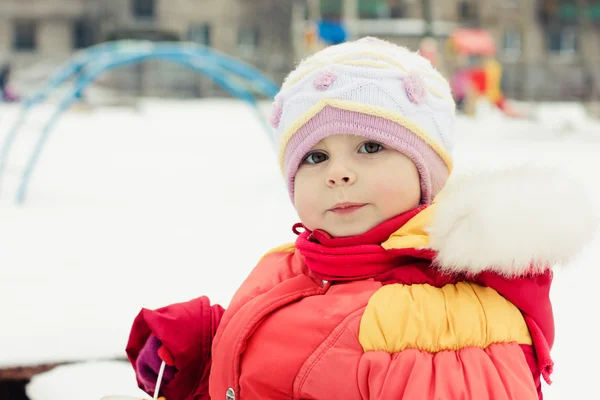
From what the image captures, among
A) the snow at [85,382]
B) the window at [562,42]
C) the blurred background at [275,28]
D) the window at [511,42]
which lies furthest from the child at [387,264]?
the window at [562,42]

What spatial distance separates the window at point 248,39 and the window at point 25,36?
21.5ft

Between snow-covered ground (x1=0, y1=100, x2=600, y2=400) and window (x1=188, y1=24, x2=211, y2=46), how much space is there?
47.1ft

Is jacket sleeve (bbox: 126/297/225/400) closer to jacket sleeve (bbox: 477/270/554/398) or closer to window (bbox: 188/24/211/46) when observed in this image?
jacket sleeve (bbox: 477/270/554/398)

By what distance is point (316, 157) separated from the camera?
1304mm

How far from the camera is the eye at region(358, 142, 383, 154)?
125cm

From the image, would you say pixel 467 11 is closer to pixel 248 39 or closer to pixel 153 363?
pixel 248 39

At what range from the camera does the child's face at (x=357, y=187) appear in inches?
47.7

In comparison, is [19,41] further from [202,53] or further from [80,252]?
[80,252]

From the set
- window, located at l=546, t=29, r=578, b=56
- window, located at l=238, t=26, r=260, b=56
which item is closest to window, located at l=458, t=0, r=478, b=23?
window, located at l=546, t=29, r=578, b=56

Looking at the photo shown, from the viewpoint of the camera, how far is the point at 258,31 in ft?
76.8

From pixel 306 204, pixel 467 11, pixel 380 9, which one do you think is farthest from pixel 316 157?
pixel 467 11

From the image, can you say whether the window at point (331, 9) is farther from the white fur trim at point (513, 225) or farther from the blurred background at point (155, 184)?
the white fur trim at point (513, 225)

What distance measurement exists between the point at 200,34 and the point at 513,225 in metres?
23.4

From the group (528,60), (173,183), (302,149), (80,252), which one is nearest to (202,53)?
(173,183)
